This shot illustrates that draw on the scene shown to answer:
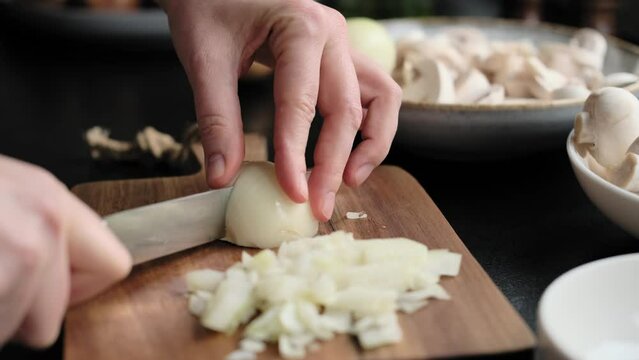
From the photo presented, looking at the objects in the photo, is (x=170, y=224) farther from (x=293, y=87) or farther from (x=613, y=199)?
(x=613, y=199)

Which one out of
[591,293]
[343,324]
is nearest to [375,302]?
[343,324]

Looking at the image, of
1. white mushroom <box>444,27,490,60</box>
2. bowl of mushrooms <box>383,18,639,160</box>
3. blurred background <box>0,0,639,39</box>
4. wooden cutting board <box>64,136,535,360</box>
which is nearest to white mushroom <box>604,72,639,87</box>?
bowl of mushrooms <box>383,18,639,160</box>

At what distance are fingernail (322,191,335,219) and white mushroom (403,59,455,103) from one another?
0.38 m

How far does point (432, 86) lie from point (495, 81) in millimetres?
160

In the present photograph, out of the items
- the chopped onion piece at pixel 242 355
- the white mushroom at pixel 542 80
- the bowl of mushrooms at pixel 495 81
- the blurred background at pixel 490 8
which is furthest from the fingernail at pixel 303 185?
the blurred background at pixel 490 8

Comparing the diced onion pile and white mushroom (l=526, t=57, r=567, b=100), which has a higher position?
white mushroom (l=526, t=57, r=567, b=100)

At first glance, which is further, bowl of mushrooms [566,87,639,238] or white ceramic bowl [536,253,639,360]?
bowl of mushrooms [566,87,639,238]

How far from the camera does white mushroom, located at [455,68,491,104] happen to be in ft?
4.65

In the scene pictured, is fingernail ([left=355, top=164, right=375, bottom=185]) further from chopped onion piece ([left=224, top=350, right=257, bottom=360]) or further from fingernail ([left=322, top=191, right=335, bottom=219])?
chopped onion piece ([left=224, top=350, right=257, bottom=360])

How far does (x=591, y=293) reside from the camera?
34.0 inches

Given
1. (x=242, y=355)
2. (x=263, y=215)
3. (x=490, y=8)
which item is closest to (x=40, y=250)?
(x=242, y=355)

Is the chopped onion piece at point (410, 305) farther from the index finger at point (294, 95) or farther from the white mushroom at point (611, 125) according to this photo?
the white mushroom at point (611, 125)

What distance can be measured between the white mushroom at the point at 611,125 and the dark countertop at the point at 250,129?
13 centimetres

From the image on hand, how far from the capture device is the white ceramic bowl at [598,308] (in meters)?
0.82
